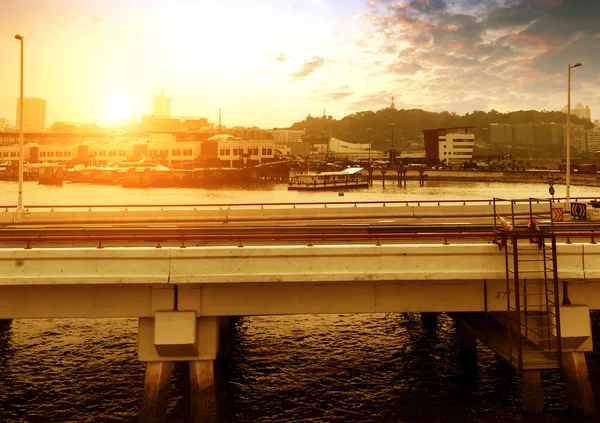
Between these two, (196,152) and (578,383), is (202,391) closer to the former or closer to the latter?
(578,383)

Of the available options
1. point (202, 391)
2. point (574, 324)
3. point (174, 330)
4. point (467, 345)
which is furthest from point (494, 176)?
point (174, 330)

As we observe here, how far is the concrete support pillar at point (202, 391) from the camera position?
12633mm

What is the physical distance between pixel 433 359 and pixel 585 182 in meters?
127

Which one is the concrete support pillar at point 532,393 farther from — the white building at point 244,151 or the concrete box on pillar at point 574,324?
the white building at point 244,151

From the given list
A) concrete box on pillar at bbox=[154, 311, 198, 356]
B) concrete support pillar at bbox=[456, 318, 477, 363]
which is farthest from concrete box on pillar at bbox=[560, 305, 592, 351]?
concrete box on pillar at bbox=[154, 311, 198, 356]

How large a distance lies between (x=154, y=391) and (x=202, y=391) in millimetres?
1323

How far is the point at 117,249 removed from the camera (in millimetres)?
11836

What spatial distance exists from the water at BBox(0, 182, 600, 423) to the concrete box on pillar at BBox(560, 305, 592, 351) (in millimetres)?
2765

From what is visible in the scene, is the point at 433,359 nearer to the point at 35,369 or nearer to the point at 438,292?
the point at 438,292

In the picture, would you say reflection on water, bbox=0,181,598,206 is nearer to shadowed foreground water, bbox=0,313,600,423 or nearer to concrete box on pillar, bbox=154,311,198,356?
shadowed foreground water, bbox=0,313,600,423

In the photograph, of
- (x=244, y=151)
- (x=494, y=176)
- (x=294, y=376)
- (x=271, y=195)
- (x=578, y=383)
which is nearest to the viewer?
(x=578, y=383)

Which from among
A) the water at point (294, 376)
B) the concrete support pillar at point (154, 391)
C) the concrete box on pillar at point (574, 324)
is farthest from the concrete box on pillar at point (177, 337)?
the concrete box on pillar at point (574, 324)

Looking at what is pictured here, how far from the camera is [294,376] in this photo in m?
17.3

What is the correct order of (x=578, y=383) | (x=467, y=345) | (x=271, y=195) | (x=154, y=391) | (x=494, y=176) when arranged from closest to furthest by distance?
(x=154, y=391), (x=578, y=383), (x=467, y=345), (x=271, y=195), (x=494, y=176)
